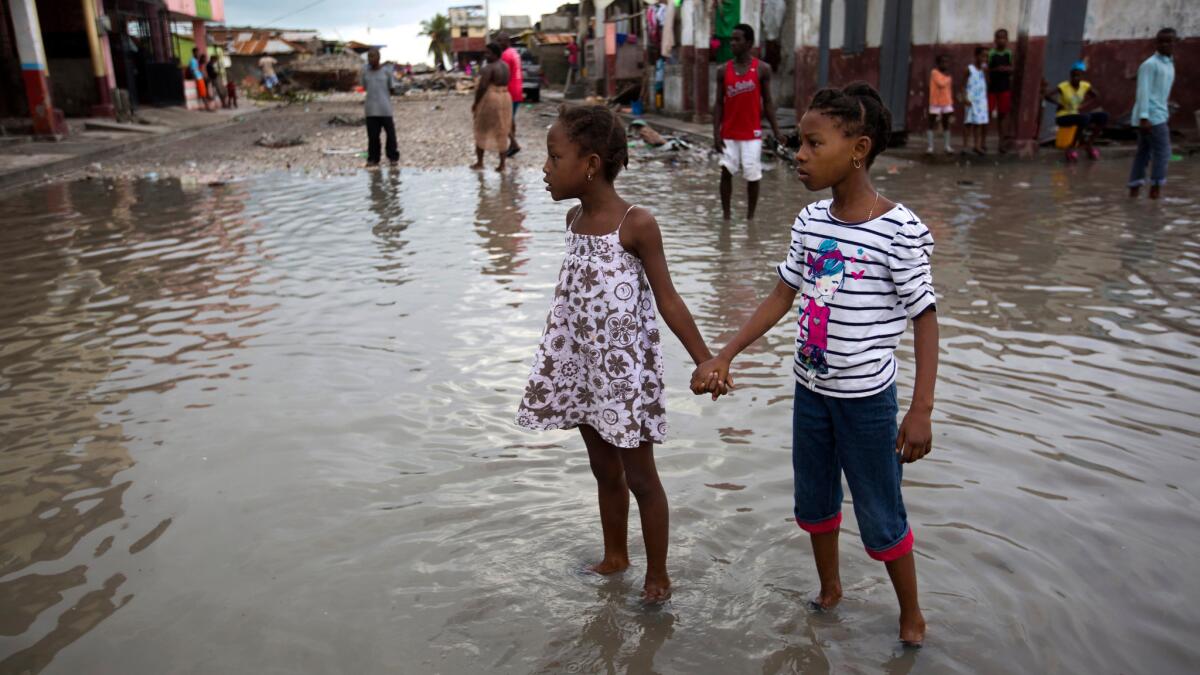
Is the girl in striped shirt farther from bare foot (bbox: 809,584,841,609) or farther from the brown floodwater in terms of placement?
the brown floodwater

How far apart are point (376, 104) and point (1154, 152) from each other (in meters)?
10.5

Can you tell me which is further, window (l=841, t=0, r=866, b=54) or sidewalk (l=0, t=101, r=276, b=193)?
window (l=841, t=0, r=866, b=54)

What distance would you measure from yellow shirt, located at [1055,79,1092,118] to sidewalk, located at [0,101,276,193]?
15.8 m

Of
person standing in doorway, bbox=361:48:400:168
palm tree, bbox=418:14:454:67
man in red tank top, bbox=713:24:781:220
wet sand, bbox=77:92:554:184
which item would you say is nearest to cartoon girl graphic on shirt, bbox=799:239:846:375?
man in red tank top, bbox=713:24:781:220

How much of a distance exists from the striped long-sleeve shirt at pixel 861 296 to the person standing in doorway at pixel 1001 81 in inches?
548

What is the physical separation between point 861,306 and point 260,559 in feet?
7.33

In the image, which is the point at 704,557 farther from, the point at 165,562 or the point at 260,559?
the point at 165,562

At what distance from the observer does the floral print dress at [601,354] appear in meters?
2.82

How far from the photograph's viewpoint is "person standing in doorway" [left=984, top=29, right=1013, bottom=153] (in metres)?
14.9

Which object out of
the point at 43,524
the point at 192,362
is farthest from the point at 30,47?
the point at 43,524

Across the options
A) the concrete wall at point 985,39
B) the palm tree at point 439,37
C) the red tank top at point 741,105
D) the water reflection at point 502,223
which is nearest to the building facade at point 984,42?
the concrete wall at point 985,39

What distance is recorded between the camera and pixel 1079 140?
15.6 meters

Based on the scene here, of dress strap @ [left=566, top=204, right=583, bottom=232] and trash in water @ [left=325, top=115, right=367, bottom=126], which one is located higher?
dress strap @ [left=566, top=204, right=583, bottom=232]

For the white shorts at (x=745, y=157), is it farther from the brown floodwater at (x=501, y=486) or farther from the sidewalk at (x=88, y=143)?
the sidewalk at (x=88, y=143)
